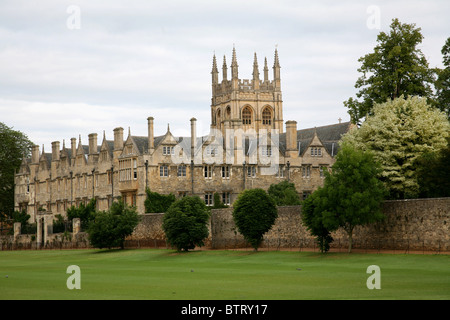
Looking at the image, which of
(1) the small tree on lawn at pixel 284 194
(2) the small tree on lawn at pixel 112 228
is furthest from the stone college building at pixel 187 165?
(2) the small tree on lawn at pixel 112 228

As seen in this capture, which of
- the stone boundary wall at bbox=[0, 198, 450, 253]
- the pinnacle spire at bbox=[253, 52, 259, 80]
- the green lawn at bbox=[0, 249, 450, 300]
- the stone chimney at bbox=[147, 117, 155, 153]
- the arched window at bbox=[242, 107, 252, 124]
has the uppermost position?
the pinnacle spire at bbox=[253, 52, 259, 80]

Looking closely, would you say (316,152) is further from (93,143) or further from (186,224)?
(186,224)

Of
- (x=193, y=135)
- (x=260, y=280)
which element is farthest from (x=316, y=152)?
(x=260, y=280)

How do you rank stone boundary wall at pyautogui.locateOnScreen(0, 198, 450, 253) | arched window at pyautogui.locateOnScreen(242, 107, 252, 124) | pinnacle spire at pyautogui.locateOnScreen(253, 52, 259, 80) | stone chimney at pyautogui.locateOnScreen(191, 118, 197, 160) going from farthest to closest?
1. arched window at pyautogui.locateOnScreen(242, 107, 252, 124)
2. pinnacle spire at pyautogui.locateOnScreen(253, 52, 259, 80)
3. stone chimney at pyautogui.locateOnScreen(191, 118, 197, 160)
4. stone boundary wall at pyautogui.locateOnScreen(0, 198, 450, 253)

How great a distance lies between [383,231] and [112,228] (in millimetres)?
28002

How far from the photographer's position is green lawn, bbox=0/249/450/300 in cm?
2847

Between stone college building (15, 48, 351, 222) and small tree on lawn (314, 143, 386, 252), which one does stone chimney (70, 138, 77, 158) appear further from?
small tree on lawn (314, 143, 386, 252)

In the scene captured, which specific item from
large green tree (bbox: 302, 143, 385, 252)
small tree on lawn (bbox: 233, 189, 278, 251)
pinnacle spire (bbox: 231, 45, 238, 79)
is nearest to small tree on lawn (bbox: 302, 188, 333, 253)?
large green tree (bbox: 302, 143, 385, 252)

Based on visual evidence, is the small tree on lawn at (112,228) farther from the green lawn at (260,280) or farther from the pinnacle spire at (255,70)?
the pinnacle spire at (255,70)

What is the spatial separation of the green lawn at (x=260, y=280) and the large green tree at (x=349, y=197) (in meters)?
2.11

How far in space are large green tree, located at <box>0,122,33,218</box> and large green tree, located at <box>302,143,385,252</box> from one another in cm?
7531

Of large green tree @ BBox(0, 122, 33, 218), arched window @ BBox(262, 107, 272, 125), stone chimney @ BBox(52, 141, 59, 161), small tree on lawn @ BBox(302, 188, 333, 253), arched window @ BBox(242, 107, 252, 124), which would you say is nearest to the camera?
small tree on lawn @ BBox(302, 188, 333, 253)
